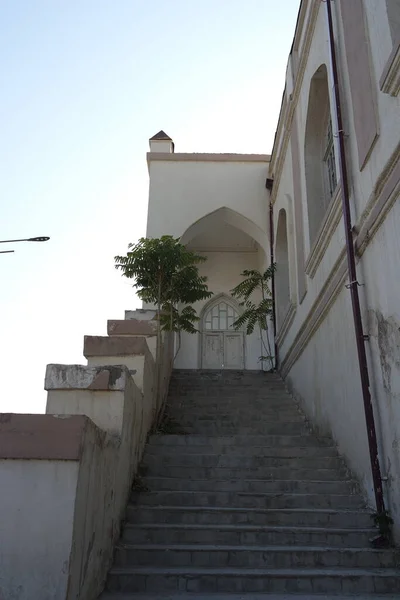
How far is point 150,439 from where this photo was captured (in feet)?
22.5

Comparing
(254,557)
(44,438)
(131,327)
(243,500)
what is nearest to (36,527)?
(44,438)

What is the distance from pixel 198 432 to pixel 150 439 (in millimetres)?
1156

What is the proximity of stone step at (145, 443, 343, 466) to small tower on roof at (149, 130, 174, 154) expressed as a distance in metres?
10.3

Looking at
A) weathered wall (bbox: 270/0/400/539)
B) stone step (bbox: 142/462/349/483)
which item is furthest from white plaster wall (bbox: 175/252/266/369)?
stone step (bbox: 142/462/349/483)

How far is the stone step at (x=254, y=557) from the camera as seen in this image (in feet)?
14.7

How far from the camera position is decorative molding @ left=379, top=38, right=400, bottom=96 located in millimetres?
4629

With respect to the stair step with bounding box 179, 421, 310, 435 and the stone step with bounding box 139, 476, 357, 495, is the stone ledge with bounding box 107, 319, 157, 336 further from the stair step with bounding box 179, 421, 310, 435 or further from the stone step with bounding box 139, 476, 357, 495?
the stone step with bounding box 139, 476, 357, 495

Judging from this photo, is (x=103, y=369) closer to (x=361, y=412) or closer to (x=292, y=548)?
(x=292, y=548)

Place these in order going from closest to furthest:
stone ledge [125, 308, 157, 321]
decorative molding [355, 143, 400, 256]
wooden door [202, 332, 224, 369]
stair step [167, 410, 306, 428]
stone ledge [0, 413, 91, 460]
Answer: stone ledge [0, 413, 91, 460], decorative molding [355, 143, 400, 256], stair step [167, 410, 306, 428], stone ledge [125, 308, 157, 321], wooden door [202, 332, 224, 369]

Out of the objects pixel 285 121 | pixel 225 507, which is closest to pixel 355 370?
pixel 225 507

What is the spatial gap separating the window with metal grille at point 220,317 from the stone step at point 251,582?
11432 millimetres

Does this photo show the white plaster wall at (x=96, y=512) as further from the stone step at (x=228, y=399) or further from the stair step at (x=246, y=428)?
the stone step at (x=228, y=399)

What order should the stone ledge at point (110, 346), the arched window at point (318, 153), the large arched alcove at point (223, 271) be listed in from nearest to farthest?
the stone ledge at point (110, 346) < the arched window at point (318, 153) < the large arched alcove at point (223, 271)

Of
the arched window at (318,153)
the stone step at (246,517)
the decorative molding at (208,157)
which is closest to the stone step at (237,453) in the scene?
the stone step at (246,517)
